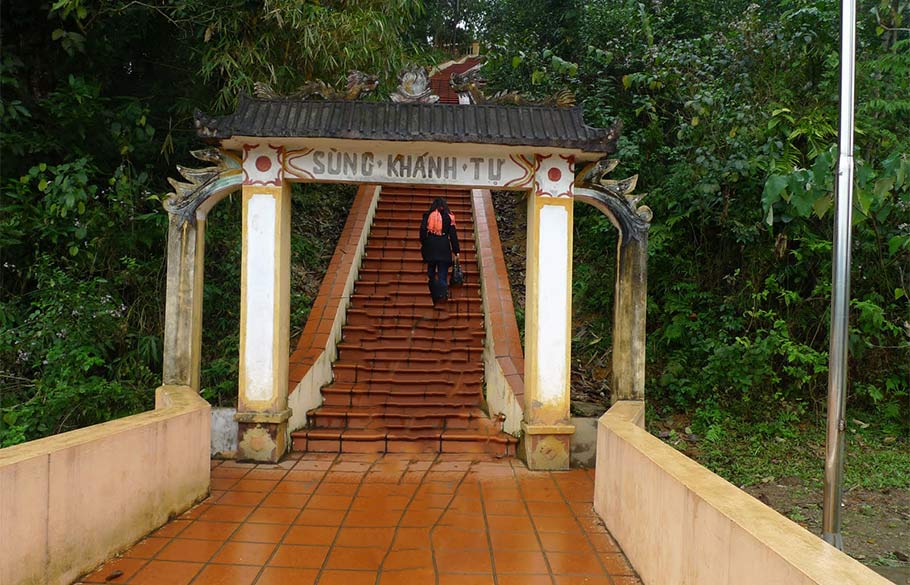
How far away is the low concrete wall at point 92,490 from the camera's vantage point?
123 inches

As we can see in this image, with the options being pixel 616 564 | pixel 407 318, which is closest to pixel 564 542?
pixel 616 564

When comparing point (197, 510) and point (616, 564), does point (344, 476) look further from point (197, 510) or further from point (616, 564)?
point (616, 564)

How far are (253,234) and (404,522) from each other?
121 inches

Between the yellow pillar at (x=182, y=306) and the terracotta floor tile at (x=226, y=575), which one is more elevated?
the yellow pillar at (x=182, y=306)

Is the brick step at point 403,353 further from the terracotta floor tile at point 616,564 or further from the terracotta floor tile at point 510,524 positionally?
the terracotta floor tile at point 616,564

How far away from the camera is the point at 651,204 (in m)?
8.44

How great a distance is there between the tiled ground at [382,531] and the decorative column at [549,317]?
12.5 inches

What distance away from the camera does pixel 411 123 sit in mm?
6066

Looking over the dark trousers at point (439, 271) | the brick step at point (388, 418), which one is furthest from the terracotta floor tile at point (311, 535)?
the dark trousers at point (439, 271)

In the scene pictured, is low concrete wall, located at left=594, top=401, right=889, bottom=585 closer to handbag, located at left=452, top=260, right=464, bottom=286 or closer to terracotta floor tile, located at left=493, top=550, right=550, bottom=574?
terracotta floor tile, located at left=493, top=550, right=550, bottom=574

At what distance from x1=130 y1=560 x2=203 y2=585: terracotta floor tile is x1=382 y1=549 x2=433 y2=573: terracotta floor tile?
3.64 ft

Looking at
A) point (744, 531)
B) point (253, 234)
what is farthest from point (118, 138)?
point (744, 531)

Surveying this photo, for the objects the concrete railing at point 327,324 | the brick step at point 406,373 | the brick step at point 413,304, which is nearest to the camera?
the concrete railing at point 327,324

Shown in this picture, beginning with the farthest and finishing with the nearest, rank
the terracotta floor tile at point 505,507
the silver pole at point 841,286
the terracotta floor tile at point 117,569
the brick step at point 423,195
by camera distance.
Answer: the brick step at point 423,195, the terracotta floor tile at point 505,507, the silver pole at point 841,286, the terracotta floor tile at point 117,569
